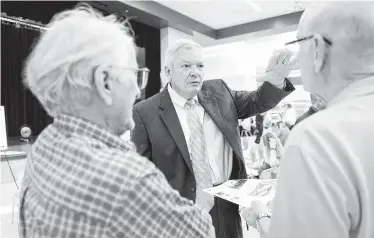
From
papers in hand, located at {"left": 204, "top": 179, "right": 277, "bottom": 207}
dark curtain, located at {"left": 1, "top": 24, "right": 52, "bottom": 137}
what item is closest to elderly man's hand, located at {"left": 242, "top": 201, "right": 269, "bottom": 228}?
papers in hand, located at {"left": 204, "top": 179, "right": 277, "bottom": 207}

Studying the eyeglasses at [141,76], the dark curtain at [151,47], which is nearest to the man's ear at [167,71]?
the eyeglasses at [141,76]

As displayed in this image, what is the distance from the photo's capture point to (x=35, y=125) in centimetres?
898

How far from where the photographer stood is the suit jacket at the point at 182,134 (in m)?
1.52

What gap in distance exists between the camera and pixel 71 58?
0.67m

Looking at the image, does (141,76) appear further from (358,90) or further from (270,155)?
(270,155)

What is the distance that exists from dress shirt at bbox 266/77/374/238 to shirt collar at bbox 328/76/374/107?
2 centimetres

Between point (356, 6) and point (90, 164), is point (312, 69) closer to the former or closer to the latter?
point (356, 6)

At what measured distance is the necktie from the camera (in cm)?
153

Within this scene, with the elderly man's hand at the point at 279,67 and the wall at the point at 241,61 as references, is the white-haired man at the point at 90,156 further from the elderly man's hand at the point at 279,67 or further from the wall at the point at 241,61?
the wall at the point at 241,61

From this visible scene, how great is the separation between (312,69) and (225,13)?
7.67 meters

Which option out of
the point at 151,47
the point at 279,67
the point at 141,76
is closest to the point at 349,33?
the point at 141,76

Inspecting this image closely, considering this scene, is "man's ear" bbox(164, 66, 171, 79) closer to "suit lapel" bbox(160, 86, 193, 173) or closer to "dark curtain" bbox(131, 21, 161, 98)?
"suit lapel" bbox(160, 86, 193, 173)

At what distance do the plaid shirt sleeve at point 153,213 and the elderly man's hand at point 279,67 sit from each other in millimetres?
796

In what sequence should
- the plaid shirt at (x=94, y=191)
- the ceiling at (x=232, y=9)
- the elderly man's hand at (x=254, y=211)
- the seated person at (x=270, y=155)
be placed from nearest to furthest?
the plaid shirt at (x=94, y=191)
the elderly man's hand at (x=254, y=211)
the seated person at (x=270, y=155)
the ceiling at (x=232, y=9)
